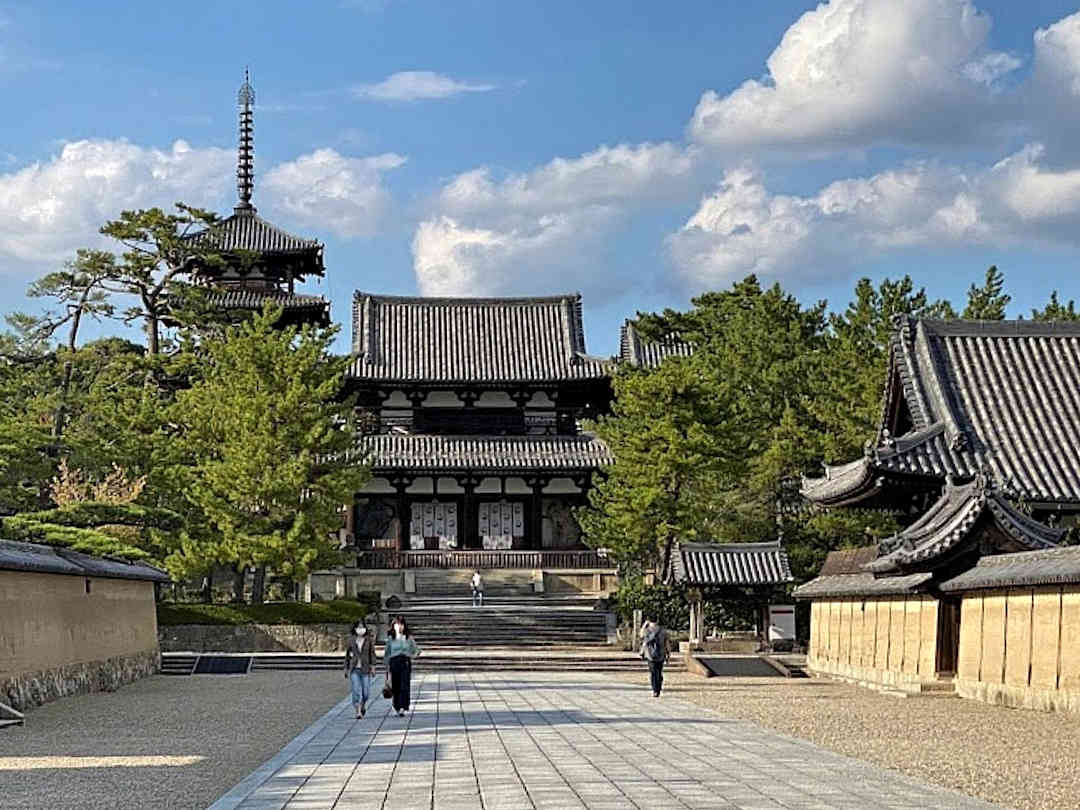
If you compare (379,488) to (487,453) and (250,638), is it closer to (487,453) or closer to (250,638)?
(487,453)

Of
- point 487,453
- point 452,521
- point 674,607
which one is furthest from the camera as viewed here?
point 452,521

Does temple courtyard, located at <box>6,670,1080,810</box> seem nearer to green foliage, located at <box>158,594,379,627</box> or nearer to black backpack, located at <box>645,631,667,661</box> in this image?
black backpack, located at <box>645,631,667,661</box>

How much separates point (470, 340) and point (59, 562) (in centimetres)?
3878

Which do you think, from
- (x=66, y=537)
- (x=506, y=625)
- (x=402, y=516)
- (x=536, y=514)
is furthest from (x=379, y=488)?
(x=66, y=537)

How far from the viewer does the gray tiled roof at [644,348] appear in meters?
62.5

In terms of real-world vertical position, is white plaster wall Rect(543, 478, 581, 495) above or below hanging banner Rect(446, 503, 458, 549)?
above

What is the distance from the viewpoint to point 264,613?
45688 millimetres

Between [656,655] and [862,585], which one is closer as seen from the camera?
[656,655]

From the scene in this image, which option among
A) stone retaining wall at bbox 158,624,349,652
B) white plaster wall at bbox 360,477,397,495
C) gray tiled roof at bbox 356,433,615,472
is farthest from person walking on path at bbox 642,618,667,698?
white plaster wall at bbox 360,477,397,495

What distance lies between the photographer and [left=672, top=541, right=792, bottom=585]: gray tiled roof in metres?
41.5

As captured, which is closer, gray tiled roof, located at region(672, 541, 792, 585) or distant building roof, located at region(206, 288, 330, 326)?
gray tiled roof, located at region(672, 541, 792, 585)

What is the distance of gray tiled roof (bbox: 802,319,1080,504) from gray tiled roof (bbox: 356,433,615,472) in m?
26.0

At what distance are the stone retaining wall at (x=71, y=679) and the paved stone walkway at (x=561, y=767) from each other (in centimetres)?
504

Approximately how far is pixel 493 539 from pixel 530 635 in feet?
48.3
